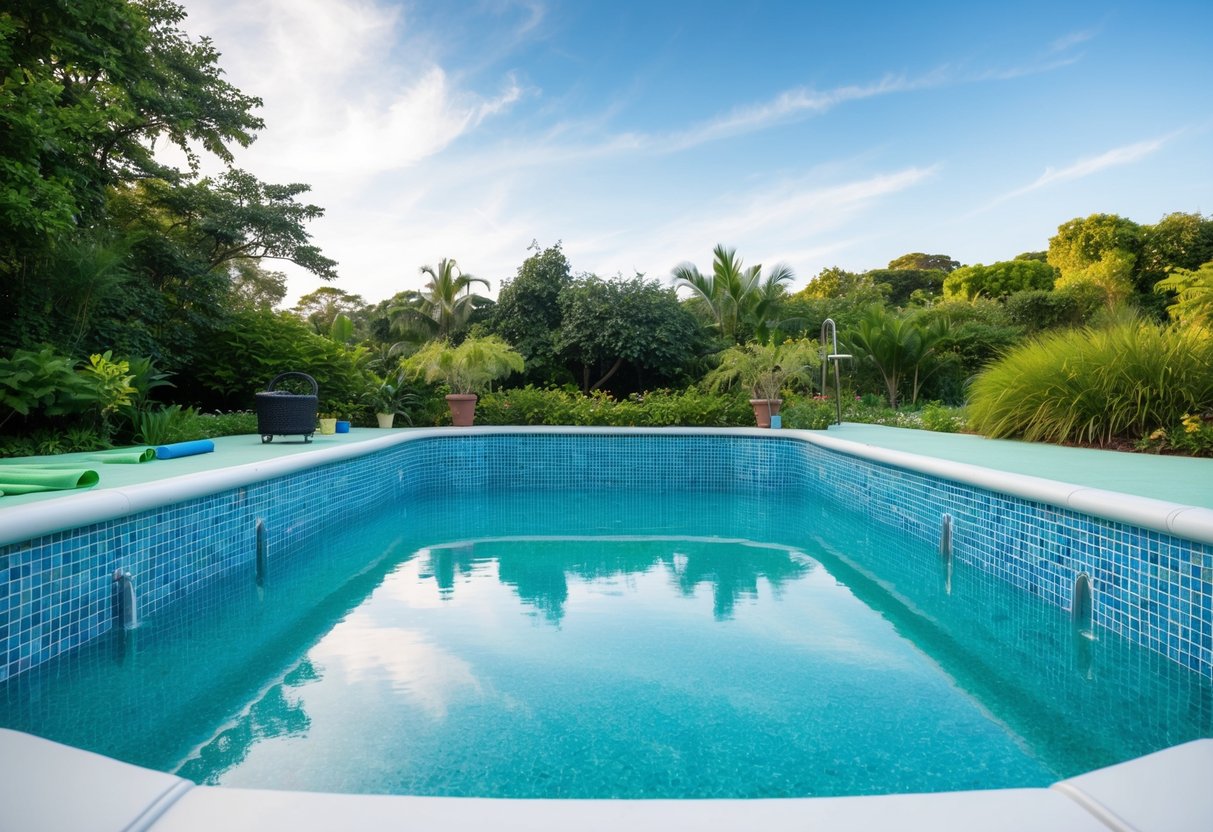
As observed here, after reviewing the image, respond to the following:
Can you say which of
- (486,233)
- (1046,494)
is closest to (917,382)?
(486,233)

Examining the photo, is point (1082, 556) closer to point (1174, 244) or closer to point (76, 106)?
point (76, 106)

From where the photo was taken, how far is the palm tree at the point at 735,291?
694 inches

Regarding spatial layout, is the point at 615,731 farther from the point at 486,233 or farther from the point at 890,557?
the point at 486,233

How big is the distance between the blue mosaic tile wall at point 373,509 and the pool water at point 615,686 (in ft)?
0.43

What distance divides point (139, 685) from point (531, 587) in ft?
6.46

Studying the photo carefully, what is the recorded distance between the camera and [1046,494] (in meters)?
3.45

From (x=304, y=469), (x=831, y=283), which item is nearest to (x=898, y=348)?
(x=304, y=469)

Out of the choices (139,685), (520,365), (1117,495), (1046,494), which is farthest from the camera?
(520,365)

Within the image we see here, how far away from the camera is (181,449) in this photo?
220 inches

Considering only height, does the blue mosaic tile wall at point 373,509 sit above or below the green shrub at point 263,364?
below

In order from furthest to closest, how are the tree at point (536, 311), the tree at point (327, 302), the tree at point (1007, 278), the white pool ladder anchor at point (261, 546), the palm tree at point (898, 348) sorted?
the tree at point (327, 302)
the tree at point (1007, 278)
the tree at point (536, 311)
the palm tree at point (898, 348)
the white pool ladder anchor at point (261, 546)

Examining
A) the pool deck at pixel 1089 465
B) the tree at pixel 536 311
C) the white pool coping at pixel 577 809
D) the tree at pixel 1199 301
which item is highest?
the tree at pixel 536 311

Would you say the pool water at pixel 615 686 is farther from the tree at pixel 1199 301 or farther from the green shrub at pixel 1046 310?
the green shrub at pixel 1046 310

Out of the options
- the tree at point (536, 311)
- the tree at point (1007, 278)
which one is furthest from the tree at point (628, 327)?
the tree at point (1007, 278)
